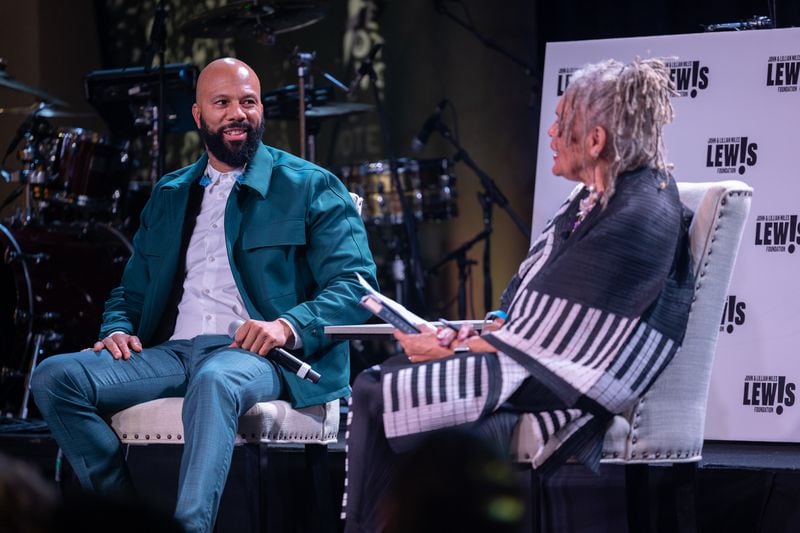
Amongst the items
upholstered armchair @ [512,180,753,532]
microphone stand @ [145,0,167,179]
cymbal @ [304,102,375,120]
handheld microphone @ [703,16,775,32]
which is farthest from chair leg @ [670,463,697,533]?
cymbal @ [304,102,375,120]

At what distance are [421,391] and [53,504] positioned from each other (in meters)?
1.40

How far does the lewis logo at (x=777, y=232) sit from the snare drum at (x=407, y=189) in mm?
2814

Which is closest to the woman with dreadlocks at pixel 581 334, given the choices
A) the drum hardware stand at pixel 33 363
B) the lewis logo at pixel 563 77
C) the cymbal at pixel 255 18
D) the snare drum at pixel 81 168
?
the lewis logo at pixel 563 77

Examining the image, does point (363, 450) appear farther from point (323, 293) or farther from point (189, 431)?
point (323, 293)

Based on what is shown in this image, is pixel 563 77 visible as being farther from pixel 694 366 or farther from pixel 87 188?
pixel 87 188

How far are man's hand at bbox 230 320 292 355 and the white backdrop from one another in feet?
4.67

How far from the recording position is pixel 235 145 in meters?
3.11

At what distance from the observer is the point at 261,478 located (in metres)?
2.82

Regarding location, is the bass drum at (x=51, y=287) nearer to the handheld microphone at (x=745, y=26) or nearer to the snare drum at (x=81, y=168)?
the snare drum at (x=81, y=168)

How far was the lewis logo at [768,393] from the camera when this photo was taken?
3.28 metres

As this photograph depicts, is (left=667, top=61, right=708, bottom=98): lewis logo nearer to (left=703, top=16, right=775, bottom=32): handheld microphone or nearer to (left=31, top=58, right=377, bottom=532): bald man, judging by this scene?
(left=703, top=16, right=775, bottom=32): handheld microphone


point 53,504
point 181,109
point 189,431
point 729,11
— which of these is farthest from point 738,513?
point 181,109

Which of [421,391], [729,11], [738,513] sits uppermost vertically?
[729,11]

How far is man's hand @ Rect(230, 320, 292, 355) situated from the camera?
274cm
